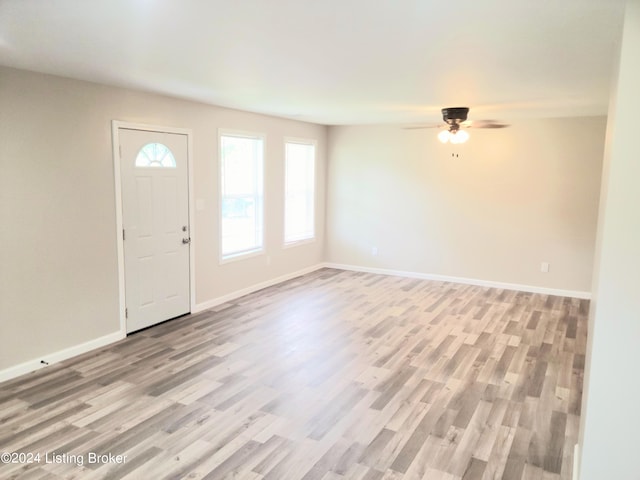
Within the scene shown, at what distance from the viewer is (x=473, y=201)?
6.93 meters

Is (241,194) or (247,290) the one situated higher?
(241,194)

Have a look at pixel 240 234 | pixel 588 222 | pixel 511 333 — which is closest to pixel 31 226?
pixel 240 234

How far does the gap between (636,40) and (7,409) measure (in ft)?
13.9

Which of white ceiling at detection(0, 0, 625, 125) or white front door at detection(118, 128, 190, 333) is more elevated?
white ceiling at detection(0, 0, 625, 125)

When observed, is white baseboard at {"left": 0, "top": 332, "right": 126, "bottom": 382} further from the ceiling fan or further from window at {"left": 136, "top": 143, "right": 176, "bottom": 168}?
the ceiling fan

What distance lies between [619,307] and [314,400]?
219cm

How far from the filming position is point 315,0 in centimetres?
196

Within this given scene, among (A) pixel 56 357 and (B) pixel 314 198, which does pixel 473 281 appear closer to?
(B) pixel 314 198

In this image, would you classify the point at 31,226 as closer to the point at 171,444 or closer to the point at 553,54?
the point at 171,444

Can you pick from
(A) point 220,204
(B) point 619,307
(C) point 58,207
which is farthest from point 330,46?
(A) point 220,204

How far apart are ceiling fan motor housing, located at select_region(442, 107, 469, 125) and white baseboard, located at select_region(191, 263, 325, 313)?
132 inches

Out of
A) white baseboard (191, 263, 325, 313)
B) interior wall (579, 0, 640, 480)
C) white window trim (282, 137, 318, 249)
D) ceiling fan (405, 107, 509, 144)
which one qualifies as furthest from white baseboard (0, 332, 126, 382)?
ceiling fan (405, 107, 509, 144)

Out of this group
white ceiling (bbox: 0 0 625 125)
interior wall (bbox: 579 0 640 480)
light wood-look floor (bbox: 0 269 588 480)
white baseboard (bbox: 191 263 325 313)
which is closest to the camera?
interior wall (bbox: 579 0 640 480)

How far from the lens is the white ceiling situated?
82.4 inches
